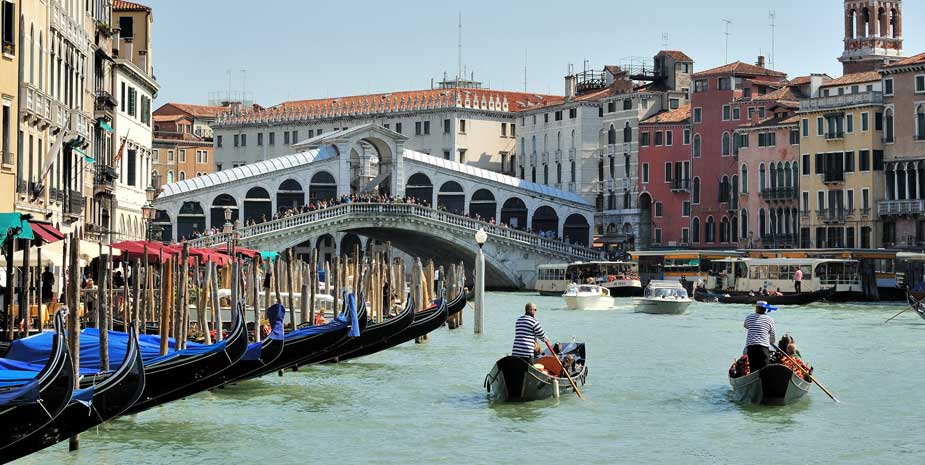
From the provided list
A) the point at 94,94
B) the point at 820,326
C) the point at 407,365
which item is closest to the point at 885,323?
the point at 820,326

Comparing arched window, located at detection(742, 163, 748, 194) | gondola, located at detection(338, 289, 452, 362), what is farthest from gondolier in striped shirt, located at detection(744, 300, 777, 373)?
arched window, located at detection(742, 163, 748, 194)

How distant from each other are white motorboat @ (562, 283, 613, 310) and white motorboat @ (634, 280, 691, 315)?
115 cm

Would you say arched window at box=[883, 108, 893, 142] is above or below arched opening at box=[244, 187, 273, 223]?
above

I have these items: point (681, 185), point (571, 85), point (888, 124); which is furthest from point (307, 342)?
point (571, 85)

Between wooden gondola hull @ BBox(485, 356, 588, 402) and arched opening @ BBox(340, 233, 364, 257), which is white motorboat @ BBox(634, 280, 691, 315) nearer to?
wooden gondola hull @ BBox(485, 356, 588, 402)

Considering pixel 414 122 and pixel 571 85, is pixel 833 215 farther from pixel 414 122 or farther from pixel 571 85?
pixel 414 122

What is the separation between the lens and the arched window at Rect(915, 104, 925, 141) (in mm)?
44500

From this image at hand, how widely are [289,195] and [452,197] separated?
5681mm

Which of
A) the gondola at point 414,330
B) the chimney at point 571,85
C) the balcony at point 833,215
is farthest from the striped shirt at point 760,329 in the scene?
the chimney at point 571,85

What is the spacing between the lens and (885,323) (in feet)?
108

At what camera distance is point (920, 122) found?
4466 centimetres

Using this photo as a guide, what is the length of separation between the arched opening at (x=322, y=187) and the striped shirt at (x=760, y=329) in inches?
1561

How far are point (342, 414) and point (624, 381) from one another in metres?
4.91

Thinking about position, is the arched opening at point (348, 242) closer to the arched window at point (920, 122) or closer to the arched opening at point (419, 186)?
the arched opening at point (419, 186)
